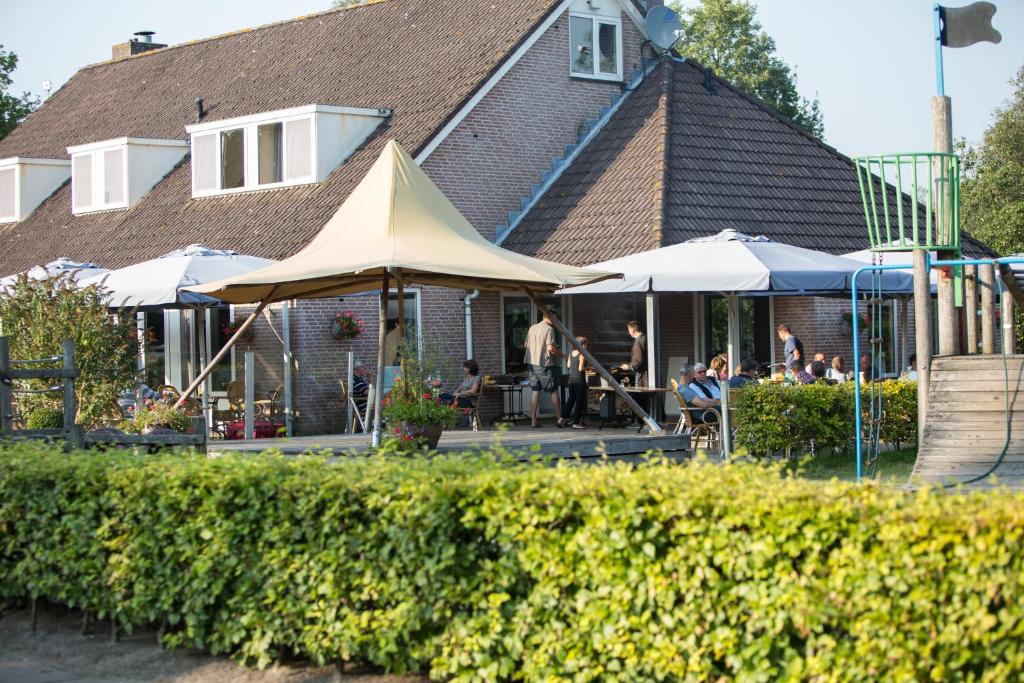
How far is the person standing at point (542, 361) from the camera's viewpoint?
19484 mm

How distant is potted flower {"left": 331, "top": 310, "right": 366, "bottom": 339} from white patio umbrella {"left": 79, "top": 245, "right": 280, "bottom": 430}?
2.25 meters

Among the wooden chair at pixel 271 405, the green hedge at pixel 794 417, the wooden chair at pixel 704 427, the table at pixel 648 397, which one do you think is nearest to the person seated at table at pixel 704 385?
the wooden chair at pixel 704 427

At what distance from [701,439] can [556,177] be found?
9699 mm

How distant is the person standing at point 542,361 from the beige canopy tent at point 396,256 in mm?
4994

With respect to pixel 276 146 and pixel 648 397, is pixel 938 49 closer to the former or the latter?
pixel 648 397

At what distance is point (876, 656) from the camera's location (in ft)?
18.2

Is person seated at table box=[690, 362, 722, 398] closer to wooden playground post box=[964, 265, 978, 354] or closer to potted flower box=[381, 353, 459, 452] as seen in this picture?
wooden playground post box=[964, 265, 978, 354]

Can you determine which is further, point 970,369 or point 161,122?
point 161,122

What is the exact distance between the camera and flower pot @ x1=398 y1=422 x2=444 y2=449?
12195mm

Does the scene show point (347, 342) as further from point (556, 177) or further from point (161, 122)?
point (161, 122)

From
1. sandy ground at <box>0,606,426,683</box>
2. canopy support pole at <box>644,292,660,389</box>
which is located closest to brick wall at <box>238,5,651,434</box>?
canopy support pole at <box>644,292,660,389</box>

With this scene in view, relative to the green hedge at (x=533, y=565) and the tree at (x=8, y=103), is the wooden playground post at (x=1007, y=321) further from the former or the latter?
the tree at (x=8, y=103)

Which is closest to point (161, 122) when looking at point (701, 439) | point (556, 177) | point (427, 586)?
point (556, 177)

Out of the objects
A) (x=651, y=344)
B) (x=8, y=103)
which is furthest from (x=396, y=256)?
(x=8, y=103)
